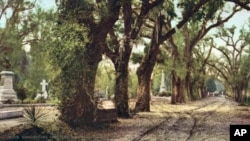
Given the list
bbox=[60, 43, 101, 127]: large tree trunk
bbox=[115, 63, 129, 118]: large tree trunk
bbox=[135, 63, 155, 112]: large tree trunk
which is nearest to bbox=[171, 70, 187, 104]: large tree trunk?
bbox=[135, 63, 155, 112]: large tree trunk

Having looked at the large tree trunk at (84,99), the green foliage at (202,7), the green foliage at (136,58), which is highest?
the green foliage at (202,7)

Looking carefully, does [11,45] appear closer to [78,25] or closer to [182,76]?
[182,76]

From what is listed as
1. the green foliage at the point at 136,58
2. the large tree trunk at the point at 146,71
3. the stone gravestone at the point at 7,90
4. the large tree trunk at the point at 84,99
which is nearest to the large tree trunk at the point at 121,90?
the large tree trunk at the point at 146,71

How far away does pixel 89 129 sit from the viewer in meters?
16.6

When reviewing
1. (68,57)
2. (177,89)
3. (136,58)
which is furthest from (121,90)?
(177,89)

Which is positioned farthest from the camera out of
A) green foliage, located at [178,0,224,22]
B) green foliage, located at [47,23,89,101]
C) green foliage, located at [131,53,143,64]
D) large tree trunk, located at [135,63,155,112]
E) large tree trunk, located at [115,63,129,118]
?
green foliage, located at [131,53,143,64]

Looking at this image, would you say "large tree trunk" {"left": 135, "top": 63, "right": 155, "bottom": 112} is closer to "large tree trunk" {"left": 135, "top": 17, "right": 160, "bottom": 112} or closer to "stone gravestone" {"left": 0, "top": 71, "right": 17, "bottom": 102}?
"large tree trunk" {"left": 135, "top": 17, "right": 160, "bottom": 112}

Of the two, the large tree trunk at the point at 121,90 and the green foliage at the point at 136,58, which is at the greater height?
the green foliage at the point at 136,58

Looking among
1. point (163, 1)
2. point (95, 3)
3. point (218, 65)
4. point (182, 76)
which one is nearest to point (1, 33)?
point (182, 76)

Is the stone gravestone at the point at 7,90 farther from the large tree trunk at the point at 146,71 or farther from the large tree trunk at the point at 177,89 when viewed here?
the large tree trunk at the point at 177,89

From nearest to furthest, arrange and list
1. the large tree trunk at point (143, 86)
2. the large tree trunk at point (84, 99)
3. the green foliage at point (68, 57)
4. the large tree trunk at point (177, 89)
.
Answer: the green foliage at point (68, 57)
the large tree trunk at point (84, 99)
the large tree trunk at point (143, 86)
the large tree trunk at point (177, 89)

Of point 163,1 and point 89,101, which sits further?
point 163,1

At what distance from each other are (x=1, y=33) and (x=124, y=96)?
19.3 m

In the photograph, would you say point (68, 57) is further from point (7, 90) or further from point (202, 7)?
point (7, 90)
